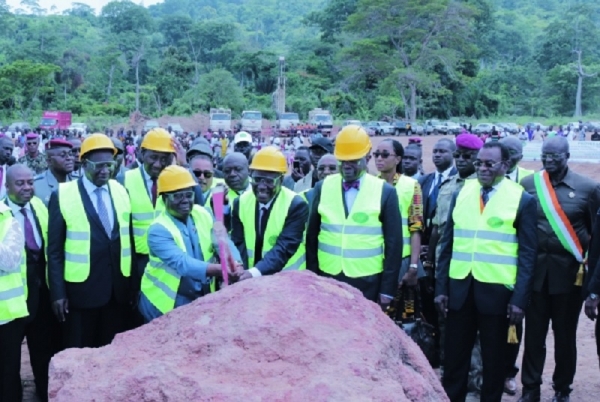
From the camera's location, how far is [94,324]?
16.8 feet

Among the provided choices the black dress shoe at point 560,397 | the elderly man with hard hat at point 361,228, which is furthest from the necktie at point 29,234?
the black dress shoe at point 560,397

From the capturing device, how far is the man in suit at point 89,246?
4.91 m

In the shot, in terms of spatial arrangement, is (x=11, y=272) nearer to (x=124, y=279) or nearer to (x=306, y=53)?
(x=124, y=279)

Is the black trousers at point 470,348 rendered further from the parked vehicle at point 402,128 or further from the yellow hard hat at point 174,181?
the parked vehicle at point 402,128

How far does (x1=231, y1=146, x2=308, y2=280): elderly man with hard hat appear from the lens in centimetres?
475

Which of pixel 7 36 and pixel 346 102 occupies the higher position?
pixel 7 36

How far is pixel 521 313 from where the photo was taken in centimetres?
473

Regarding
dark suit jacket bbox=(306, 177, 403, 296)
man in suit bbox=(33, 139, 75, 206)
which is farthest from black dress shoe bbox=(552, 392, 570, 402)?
man in suit bbox=(33, 139, 75, 206)

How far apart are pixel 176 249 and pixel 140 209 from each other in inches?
45.9

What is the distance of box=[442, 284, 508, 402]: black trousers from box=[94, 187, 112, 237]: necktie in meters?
2.42

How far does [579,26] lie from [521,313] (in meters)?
70.1

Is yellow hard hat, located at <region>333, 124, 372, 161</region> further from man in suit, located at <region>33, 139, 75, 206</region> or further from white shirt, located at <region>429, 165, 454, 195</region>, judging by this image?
man in suit, located at <region>33, 139, 75, 206</region>

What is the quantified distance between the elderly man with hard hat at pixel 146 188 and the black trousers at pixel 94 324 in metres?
0.26

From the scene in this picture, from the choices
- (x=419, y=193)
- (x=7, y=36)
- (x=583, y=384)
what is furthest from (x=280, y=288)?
(x=7, y=36)
